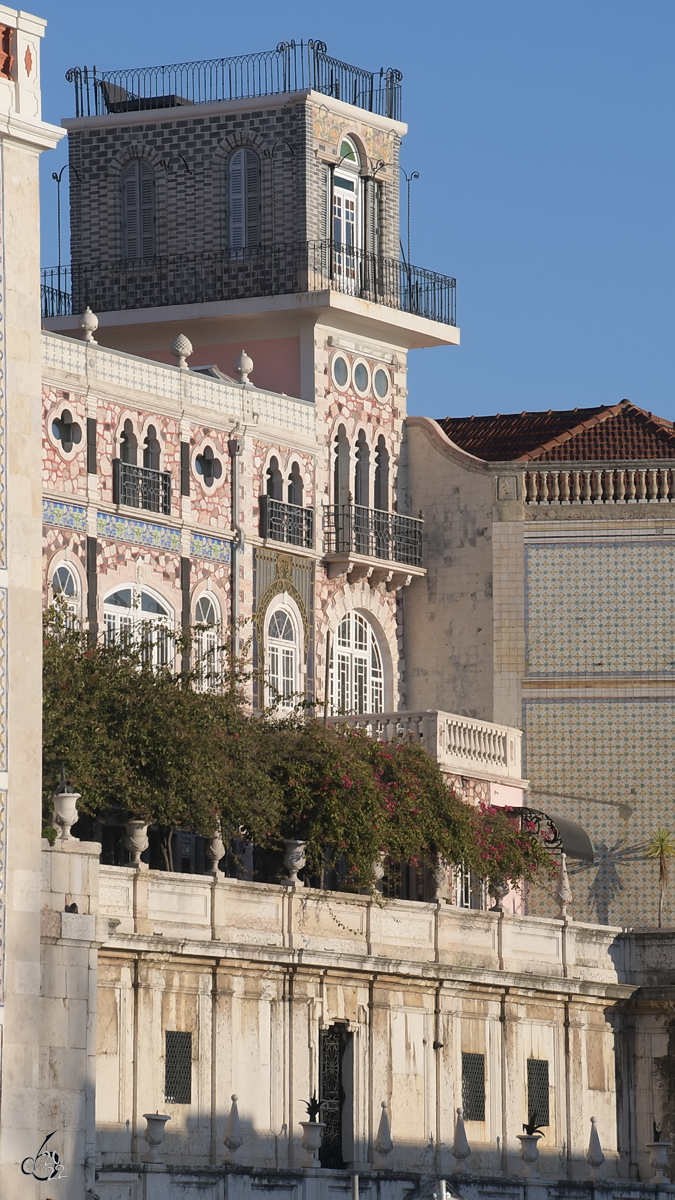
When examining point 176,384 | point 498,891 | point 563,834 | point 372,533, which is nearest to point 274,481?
point 372,533

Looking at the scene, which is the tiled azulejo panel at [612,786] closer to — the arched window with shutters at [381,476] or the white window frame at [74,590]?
the arched window with shutters at [381,476]

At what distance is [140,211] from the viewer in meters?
52.3

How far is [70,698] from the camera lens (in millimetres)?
39406

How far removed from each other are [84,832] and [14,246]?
11526 mm

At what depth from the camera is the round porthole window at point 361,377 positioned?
51844mm

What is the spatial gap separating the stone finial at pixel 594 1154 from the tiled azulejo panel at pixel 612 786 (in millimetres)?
5776

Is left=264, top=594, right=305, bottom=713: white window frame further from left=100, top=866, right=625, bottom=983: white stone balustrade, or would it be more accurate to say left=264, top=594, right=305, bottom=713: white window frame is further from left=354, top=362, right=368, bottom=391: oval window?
left=100, top=866, right=625, bottom=983: white stone balustrade

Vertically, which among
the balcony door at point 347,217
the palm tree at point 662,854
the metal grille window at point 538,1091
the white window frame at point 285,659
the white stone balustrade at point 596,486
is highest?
the balcony door at point 347,217

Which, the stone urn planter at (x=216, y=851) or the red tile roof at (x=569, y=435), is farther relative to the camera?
the red tile roof at (x=569, y=435)

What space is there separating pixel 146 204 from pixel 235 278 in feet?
7.45

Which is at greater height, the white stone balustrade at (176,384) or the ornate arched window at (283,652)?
the white stone balustrade at (176,384)

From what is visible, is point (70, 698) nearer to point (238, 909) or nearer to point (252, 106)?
point (238, 909)

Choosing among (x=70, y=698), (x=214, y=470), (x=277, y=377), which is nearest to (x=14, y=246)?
(x=70, y=698)

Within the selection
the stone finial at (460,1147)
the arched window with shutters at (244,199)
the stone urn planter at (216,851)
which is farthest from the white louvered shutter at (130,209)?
the stone finial at (460,1147)
